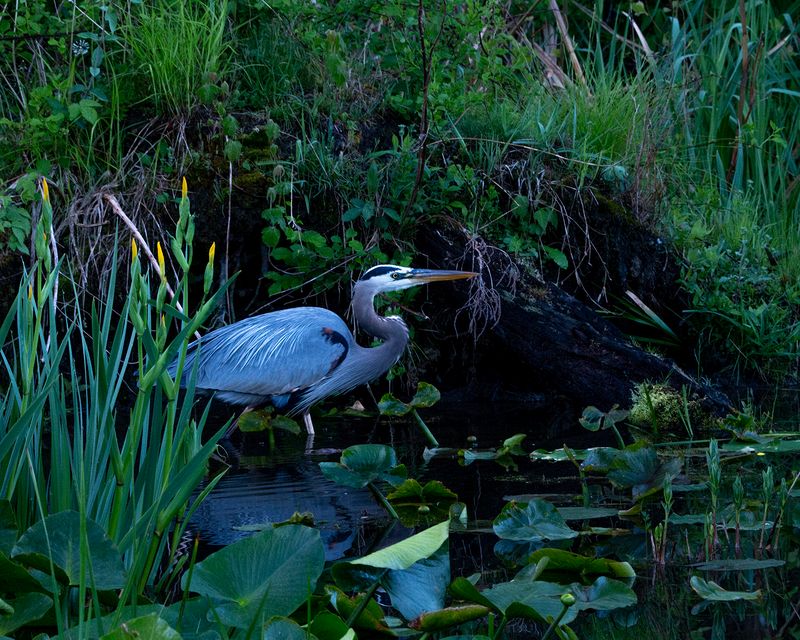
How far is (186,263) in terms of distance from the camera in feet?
5.68

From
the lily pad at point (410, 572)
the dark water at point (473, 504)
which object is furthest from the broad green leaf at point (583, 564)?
the lily pad at point (410, 572)

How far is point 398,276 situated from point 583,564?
9.43 ft

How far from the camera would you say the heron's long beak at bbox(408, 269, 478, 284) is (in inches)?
203

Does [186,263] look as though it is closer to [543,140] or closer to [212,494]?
[212,494]

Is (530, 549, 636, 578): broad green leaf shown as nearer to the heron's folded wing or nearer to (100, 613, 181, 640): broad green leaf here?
(100, 613, 181, 640): broad green leaf

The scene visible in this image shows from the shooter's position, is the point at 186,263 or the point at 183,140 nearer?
the point at 186,263

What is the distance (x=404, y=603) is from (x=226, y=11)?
4.31 m

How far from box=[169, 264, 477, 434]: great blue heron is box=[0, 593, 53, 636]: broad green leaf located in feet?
10.9

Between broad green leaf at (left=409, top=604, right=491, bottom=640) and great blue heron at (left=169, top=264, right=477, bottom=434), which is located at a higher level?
broad green leaf at (left=409, top=604, right=491, bottom=640)

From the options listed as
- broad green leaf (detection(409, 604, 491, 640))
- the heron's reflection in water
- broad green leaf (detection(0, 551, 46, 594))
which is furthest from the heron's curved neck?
broad green leaf (detection(0, 551, 46, 594))

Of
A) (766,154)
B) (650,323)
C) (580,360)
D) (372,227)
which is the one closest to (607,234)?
(650,323)

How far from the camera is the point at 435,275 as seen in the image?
17.1 feet

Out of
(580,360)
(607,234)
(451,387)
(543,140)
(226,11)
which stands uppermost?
(226,11)

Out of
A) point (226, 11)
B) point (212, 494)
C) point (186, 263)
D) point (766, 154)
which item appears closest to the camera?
point (186, 263)
